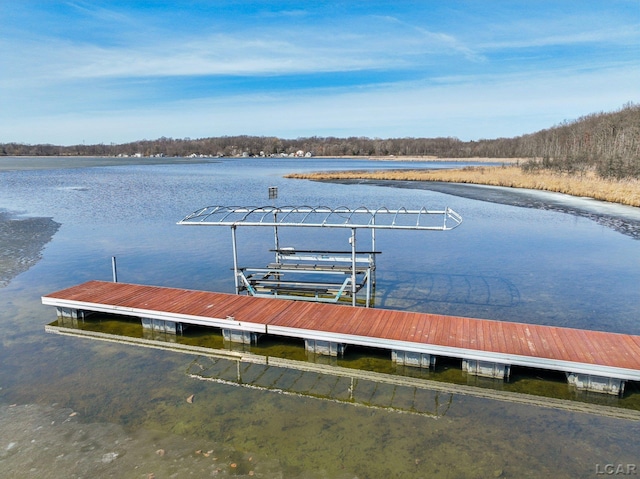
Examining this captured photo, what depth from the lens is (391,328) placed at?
8.09m

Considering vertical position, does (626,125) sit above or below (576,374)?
above

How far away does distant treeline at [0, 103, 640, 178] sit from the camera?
4752 cm

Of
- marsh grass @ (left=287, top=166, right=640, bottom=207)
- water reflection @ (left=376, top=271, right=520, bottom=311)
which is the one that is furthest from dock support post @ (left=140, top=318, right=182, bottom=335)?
marsh grass @ (left=287, top=166, right=640, bottom=207)

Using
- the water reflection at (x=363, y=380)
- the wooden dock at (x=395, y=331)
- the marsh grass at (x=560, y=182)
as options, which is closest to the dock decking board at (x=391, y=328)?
the wooden dock at (x=395, y=331)

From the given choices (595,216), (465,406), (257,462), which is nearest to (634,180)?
(595,216)

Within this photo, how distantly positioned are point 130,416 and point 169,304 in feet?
11.3

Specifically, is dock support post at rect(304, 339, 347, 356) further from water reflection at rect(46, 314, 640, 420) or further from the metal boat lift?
the metal boat lift

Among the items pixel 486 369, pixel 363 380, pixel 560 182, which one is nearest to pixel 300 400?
pixel 363 380

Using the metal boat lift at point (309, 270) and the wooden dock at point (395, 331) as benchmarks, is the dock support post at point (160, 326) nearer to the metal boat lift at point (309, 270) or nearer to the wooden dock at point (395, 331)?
the wooden dock at point (395, 331)

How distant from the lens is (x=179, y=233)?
763 inches

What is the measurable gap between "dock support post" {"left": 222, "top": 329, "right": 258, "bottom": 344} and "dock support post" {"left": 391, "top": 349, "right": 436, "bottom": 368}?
2.71 m

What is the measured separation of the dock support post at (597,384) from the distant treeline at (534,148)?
3503 cm

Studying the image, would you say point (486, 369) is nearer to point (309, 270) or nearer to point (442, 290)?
point (442, 290)

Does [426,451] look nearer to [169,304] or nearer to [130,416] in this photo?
[130,416]
